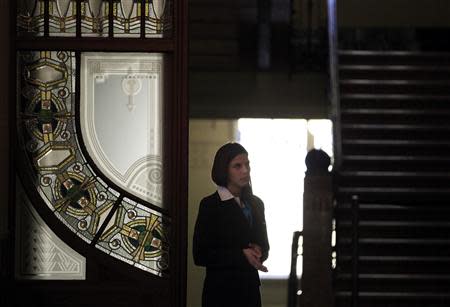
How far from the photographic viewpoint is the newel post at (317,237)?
7820 millimetres

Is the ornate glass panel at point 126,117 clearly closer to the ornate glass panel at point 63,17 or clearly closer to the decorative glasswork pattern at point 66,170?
the decorative glasswork pattern at point 66,170

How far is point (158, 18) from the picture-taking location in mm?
6344

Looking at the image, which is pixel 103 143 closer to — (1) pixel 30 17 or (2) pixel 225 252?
(1) pixel 30 17

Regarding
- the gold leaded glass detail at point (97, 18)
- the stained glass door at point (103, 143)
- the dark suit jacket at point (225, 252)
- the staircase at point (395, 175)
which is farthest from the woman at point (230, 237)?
the staircase at point (395, 175)

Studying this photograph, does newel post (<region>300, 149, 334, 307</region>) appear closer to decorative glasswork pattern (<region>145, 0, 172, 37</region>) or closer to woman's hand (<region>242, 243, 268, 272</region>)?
woman's hand (<region>242, 243, 268, 272</region>)

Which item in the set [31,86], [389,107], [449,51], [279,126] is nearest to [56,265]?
[31,86]

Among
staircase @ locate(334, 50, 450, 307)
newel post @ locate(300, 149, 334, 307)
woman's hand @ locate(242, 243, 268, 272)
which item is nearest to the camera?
woman's hand @ locate(242, 243, 268, 272)

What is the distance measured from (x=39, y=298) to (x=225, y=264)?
116cm

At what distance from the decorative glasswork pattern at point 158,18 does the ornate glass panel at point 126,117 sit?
0.14 meters

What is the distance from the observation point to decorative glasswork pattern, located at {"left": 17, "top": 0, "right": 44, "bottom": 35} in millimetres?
6301

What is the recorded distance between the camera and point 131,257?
20.8 ft

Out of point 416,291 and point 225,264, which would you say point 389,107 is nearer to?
point 416,291

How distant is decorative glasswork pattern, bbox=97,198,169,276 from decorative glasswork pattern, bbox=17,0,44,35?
1.11 meters

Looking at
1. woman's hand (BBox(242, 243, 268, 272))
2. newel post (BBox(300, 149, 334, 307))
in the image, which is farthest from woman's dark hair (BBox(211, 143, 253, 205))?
newel post (BBox(300, 149, 334, 307))
